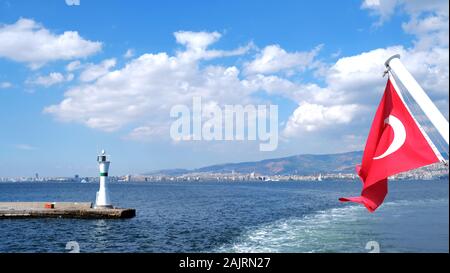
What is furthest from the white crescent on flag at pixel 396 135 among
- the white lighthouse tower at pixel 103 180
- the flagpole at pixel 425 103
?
the white lighthouse tower at pixel 103 180

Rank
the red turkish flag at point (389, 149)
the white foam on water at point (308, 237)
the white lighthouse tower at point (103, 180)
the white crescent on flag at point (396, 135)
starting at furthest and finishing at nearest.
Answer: the white lighthouse tower at point (103, 180), the white foam on water at point (308, 237), the white crescent on flag at point (396, 135), the red turkish flag at point (389, 149)

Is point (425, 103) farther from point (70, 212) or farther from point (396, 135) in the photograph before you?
point (70, 212)

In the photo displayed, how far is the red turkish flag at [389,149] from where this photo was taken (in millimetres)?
8538

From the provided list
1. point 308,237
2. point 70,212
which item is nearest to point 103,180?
point 70,212

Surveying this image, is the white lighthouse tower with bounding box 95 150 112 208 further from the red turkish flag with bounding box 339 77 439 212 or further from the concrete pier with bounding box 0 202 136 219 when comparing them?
the red turkish flag with bounding box 339 77 439 212

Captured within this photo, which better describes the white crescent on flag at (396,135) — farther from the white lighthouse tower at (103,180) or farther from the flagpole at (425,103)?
the white lighthouse tower at (103,180)

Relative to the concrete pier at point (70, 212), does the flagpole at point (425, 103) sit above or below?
above

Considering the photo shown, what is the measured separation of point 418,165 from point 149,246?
Answer: 92.2ft

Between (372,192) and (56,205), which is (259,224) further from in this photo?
(372,192)

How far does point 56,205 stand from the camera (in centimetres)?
5738

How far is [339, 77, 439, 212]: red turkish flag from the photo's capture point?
8538mm

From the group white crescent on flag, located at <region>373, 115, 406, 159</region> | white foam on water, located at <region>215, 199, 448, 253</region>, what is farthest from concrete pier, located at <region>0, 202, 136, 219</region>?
white crescent on flag, located at <region>373, 115, 406, 159</region>

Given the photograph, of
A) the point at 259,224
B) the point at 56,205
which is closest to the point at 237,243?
the point at 259,224

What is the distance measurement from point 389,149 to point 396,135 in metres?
0.35
